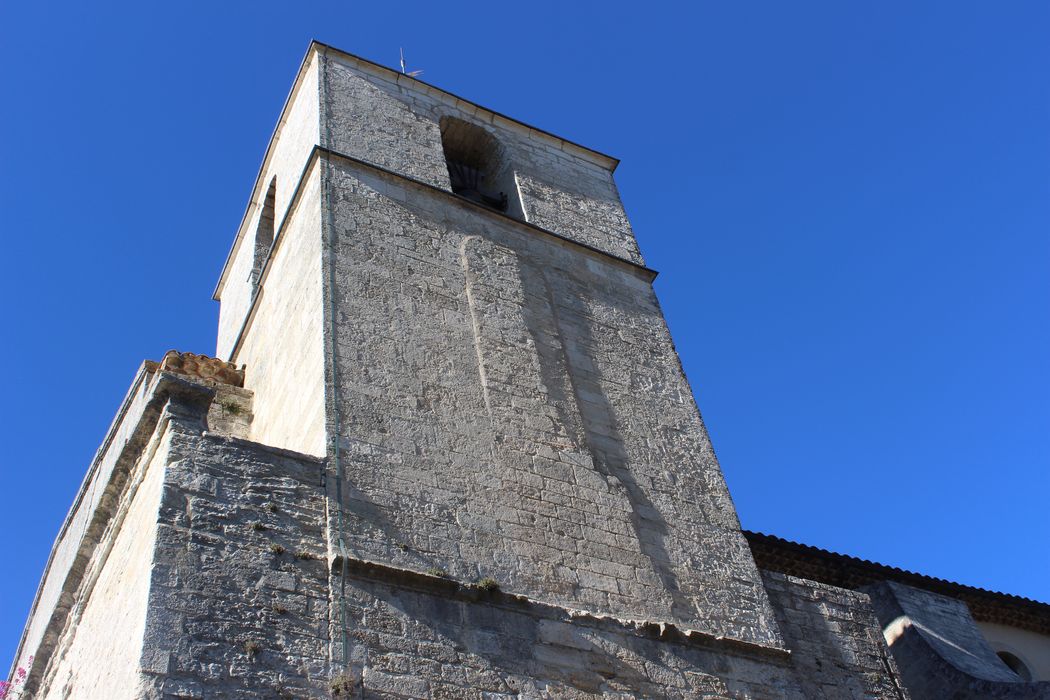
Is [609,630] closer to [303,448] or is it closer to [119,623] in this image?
[303,448]

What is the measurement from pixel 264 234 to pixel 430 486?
544cm

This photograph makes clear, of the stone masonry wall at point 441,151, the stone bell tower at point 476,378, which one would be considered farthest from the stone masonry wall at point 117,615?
the stone masonry wall at point 441,151

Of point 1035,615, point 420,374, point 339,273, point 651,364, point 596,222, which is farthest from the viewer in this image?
point 1035,615

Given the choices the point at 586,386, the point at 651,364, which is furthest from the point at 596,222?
the point at 586,386

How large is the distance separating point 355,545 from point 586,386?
2618mm

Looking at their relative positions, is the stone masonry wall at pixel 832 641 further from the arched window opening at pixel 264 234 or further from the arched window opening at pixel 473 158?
the arched window opening at pixel 264 234

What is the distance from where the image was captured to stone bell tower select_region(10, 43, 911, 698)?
4.95 meters

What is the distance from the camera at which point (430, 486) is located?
5.94m

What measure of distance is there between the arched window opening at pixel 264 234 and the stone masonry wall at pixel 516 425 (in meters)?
2.18

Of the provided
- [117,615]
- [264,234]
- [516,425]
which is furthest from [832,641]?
[264,234]

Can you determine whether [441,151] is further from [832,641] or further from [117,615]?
[117,615]

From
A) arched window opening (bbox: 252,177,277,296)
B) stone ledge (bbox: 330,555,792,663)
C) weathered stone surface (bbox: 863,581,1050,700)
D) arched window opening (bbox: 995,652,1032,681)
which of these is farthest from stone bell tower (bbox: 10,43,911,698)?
arched window opening (bbox: 995,652,1032,681)

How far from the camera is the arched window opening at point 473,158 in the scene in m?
10.4

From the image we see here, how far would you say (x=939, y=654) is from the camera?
29.4 feet
